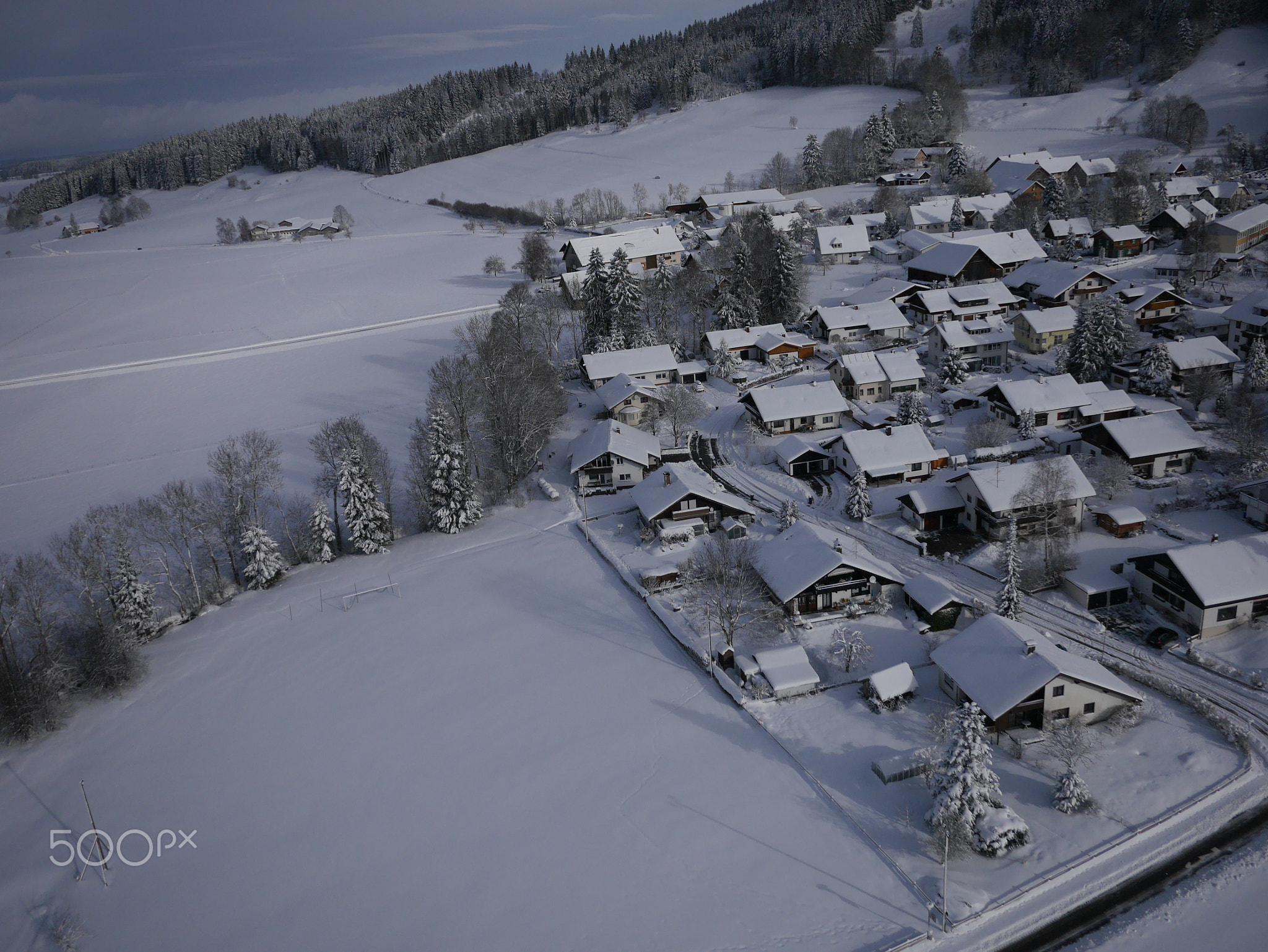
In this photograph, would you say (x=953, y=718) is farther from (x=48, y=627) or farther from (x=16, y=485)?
(x=16, y=485)

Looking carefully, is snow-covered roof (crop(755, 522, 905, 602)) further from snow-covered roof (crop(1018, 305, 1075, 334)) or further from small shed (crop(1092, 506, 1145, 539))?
snow-covered roof (crop(1018, 305, 1075, 334))

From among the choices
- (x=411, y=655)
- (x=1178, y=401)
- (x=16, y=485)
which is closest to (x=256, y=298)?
(x=16, y=485)

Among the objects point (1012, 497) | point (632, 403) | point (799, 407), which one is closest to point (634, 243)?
point (632, 403)

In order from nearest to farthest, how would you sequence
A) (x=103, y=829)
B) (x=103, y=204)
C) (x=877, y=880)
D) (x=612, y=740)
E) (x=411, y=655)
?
(x=877, y=880) < (x=103, y=829) < (x=612, y=740) < (x=411, y=655) < (x=103, y=204)

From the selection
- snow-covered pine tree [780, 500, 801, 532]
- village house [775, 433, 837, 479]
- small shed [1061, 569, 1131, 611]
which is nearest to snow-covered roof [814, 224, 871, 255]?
village house [775, 433, 837, 479]

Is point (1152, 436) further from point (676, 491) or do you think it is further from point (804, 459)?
point (676, 491)

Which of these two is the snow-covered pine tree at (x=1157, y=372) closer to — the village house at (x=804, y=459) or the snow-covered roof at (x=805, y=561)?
the village house at (x=804, y=459)

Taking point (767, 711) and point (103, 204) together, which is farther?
point (103, 204)
